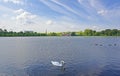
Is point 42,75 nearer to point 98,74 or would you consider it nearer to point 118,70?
point 98,74

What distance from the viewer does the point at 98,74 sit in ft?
118

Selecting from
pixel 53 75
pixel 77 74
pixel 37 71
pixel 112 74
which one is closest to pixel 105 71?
pixel 112 74

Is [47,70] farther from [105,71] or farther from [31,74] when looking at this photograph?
[105,71]

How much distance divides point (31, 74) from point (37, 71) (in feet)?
8.47

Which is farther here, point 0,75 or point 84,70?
point 84,70

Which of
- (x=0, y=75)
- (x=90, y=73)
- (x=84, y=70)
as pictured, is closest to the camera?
(x=0, y=75)

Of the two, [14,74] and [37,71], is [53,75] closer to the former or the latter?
[37,71]

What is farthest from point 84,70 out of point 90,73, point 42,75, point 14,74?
point 14,74

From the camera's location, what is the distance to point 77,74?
1405 inches

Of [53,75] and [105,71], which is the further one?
[105,71]

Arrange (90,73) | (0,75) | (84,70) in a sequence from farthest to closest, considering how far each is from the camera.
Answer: (84,70) < (90,73) < (0,75)

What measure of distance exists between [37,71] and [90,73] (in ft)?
31.2

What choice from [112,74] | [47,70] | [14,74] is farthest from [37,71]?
[112,74]

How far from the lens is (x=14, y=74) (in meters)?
35.0
